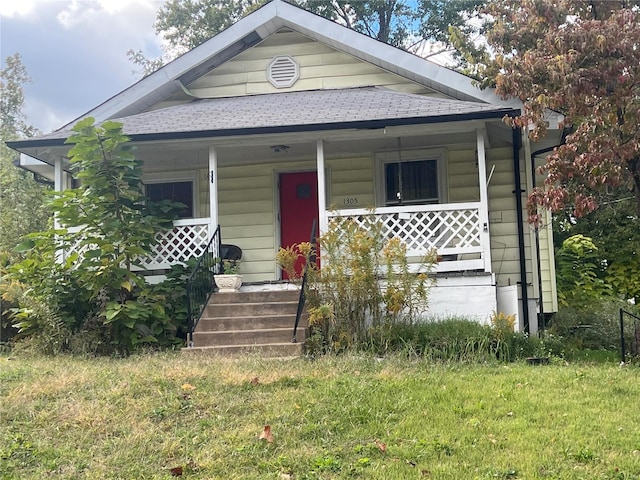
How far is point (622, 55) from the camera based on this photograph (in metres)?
8.12

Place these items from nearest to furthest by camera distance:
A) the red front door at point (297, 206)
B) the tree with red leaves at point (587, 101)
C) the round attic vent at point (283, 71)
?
1. the tree with red leaves at point (587, 101)
2. the red front door at point (297, 206)
3. the round attic vent at point (283, 71)

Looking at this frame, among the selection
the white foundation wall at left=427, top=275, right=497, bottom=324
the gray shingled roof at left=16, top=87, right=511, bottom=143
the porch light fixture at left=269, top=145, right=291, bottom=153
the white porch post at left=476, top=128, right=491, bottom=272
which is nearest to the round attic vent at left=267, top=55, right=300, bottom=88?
the gray shingled roof at left=16, top=87, right=511, bottom=143

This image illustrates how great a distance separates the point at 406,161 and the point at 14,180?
14839 millimetres

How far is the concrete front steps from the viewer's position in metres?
8.05

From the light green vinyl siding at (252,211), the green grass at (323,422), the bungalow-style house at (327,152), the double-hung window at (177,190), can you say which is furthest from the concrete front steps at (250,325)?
the double-hung window at (177,190)

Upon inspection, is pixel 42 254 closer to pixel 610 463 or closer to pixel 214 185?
pixel 214 185

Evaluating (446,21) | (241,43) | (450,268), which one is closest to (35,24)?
(241,43)

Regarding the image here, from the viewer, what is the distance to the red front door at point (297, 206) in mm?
12039

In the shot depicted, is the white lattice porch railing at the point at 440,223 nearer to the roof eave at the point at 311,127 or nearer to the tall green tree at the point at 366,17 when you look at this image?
the roof eave at the point at 311,127

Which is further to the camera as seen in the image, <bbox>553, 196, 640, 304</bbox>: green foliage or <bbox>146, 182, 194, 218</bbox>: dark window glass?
<bbox>553, 196, 640, 304</bbox>: green foliage

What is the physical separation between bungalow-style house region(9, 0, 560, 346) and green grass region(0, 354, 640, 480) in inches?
125

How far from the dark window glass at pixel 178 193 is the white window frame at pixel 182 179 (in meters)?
0.09

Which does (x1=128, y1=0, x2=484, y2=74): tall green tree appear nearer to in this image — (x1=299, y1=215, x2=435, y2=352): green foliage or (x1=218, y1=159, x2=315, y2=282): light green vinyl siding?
(x1=218, y1=159, x2=315, y2=282): light green vinyl siding

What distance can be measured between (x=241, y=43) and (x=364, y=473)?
9794 mm
